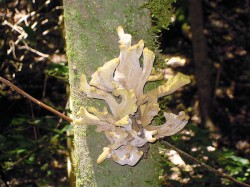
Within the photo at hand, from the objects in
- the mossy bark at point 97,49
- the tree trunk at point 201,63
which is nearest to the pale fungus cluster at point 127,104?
the mossy bark at point 97,49

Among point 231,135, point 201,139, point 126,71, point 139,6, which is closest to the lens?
point 126,71

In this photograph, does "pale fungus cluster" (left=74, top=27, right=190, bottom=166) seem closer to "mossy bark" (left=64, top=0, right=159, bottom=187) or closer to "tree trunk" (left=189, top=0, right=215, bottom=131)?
"mossy bark" (left=64, top=0, right=159, bottom=187)

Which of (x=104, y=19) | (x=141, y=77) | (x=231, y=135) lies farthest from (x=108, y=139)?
(x=231, y=135)

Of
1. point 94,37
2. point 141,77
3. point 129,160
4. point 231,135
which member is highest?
point 94,37

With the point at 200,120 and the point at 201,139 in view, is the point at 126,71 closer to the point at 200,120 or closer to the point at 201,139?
the point at 201,139

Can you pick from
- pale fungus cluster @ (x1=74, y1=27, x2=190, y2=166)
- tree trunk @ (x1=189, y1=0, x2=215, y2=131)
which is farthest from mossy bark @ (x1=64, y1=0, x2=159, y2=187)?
tree trunk @ (x1=189, y1=0, x2=215, y2=131)

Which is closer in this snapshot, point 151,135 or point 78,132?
point 151,135

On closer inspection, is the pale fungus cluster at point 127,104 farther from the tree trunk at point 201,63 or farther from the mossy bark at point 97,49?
the tree trunk at point 201,63
